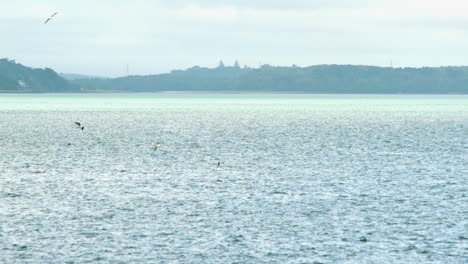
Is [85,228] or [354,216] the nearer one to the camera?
[85,228]

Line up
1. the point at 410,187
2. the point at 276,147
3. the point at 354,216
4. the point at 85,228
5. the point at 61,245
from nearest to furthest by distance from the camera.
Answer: the point at 61,245 → the point at 85,228 → the point at 354,216 → the point at 410,187 → the point at 276,147

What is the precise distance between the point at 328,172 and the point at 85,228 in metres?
27.3

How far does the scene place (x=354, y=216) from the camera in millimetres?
34531

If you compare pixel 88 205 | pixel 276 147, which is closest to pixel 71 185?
pixel 88 205

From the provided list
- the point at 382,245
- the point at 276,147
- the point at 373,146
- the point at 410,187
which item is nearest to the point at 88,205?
the point at 382,245

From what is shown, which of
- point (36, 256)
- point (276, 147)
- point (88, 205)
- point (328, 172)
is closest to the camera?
point (36, 256)

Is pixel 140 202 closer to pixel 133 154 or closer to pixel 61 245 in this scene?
pixel 61 245

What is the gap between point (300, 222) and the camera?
32844 millimetres

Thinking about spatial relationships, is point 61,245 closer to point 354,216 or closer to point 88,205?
point 88,205

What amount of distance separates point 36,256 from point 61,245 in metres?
1.81

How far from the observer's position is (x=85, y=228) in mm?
31172

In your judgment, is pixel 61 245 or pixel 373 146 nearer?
pixel 61 245

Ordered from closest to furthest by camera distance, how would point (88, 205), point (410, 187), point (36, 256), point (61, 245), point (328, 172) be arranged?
point (36, 256) < point (61, 245) < point (88, 205) < point (410, 187) < point (328, 172)

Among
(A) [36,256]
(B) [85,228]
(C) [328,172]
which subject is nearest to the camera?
(A) [36,256]
